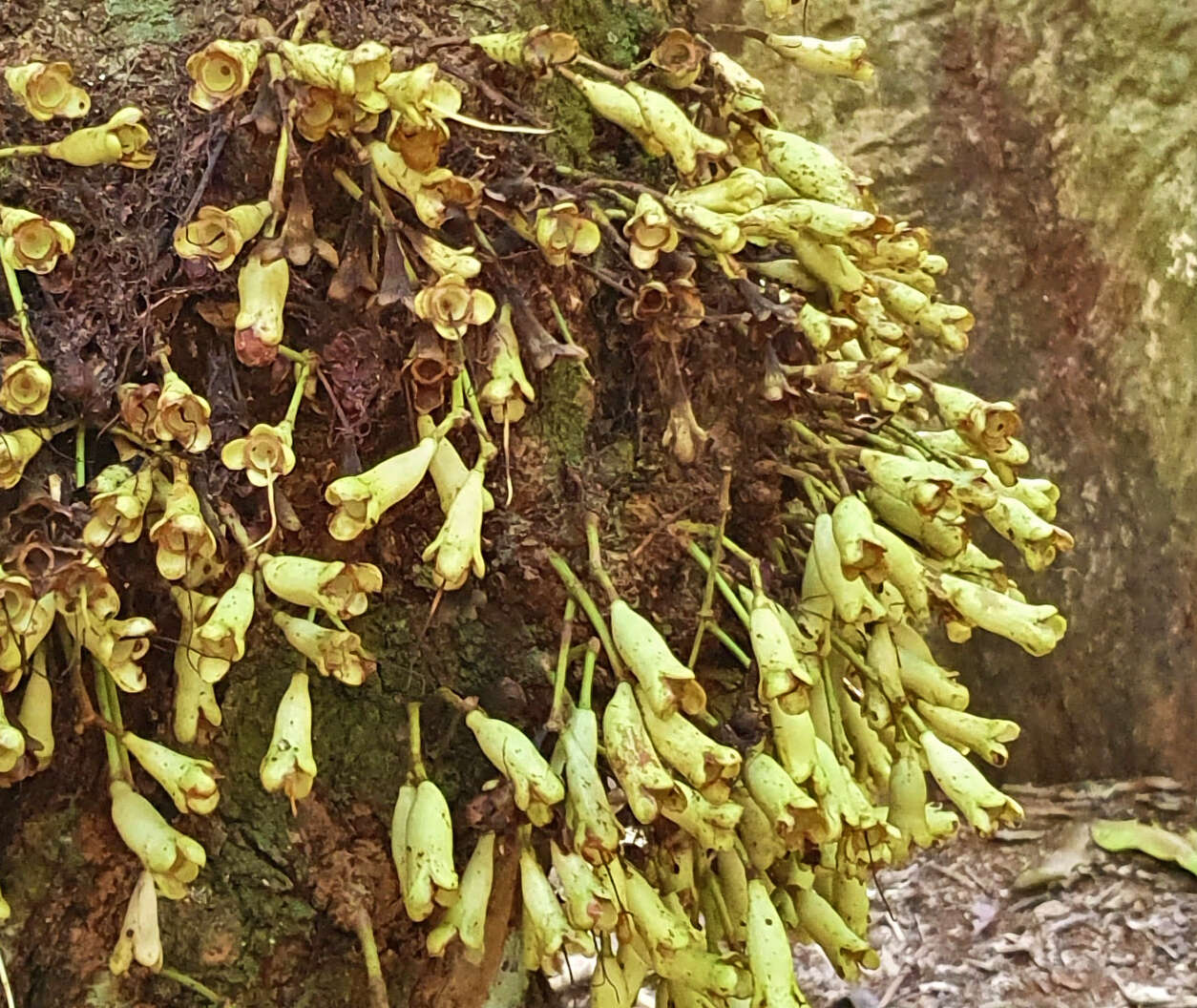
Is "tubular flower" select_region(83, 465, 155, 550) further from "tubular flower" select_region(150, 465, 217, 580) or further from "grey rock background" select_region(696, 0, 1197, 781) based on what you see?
"grey rock background" select_region(696, 0, 1197, 781)

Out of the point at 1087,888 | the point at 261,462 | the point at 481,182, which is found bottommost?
the point at 1087,888

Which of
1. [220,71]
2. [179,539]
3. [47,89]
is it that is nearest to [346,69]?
[220,71]

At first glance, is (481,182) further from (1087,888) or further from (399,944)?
(1087,888)

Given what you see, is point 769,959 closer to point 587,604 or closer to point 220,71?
point 587,604

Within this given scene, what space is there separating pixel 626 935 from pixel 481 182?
0.52 m

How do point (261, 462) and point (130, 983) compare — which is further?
point (130, 983)

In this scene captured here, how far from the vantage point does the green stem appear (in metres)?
0.82

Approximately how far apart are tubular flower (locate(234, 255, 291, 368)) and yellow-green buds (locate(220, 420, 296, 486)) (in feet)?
0.17

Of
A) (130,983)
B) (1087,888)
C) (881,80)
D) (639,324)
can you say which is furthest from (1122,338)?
(130,983)

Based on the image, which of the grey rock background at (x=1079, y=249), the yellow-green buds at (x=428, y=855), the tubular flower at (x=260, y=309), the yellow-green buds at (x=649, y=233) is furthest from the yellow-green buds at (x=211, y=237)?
the grey rock background at (x=1079, y=249)

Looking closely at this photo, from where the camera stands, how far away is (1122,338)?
5.90 feet

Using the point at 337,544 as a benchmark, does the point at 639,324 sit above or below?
above

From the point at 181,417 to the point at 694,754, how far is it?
0.38 m

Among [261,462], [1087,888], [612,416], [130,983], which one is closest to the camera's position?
[261,462]
